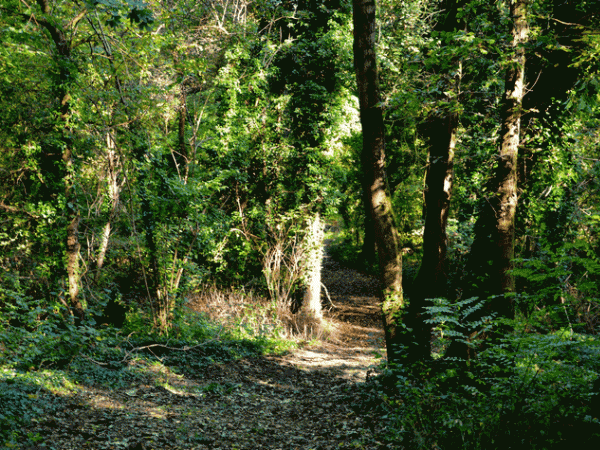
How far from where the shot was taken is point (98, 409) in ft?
15.4

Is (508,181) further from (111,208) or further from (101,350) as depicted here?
(111,208)

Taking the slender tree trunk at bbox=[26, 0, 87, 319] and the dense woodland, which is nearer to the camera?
the dense woodland

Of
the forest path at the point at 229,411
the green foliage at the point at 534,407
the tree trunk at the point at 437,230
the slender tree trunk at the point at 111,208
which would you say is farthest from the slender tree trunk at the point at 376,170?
the slender tree trunk at the point at 111,208

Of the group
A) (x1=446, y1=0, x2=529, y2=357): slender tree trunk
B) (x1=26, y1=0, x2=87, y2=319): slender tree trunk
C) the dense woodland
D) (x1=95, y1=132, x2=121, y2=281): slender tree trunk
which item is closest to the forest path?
the dense woodland

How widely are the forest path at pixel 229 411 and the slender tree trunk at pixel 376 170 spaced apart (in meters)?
0.66

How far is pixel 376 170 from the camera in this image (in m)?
5.67

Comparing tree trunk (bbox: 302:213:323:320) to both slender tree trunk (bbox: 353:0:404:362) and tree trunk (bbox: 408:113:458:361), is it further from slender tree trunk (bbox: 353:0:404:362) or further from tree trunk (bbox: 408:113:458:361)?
tree trunk (bbox: 408:113:458:361)

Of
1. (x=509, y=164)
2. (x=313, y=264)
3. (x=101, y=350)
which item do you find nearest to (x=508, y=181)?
(x=509, y=164)

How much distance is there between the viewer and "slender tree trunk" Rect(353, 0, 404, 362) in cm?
553

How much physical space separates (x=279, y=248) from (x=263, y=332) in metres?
2.02

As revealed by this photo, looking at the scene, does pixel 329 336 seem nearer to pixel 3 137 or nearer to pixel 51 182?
pixel 51 182

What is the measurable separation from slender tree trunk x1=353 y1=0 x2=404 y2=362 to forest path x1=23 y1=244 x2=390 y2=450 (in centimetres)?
66

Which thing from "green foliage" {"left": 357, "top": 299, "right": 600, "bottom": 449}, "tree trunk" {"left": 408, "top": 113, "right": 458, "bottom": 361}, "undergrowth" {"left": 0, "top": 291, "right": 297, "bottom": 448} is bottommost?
"undergrowth" {"left": 0, "top": 291, "right": 297, "bottom": 448}

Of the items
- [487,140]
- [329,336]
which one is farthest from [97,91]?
[329,336]
